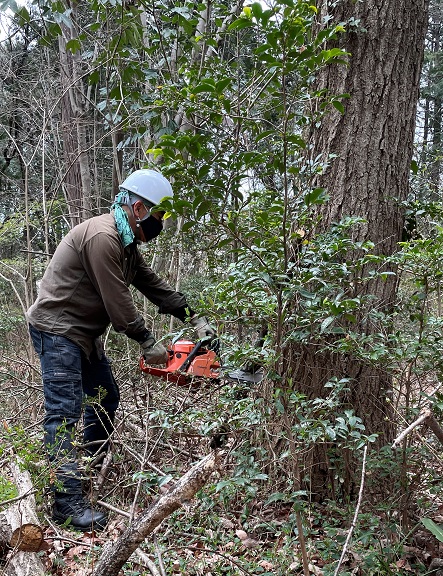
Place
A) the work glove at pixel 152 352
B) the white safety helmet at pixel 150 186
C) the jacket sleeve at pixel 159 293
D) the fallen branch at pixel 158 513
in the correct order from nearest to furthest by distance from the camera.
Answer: the fallen branch at pixel 158 513 < the white safety helmet at pixel 150 186 < the work glove at pixel 152 352 < the jacket sleeve at pixel 159 293

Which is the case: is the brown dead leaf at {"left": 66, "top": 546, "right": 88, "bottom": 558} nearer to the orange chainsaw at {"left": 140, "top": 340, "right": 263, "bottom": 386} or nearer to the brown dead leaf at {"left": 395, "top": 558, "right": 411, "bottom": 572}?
the orange chainsaw at {"left": 140, "top": 340, "right": 263, "bottom": 386}

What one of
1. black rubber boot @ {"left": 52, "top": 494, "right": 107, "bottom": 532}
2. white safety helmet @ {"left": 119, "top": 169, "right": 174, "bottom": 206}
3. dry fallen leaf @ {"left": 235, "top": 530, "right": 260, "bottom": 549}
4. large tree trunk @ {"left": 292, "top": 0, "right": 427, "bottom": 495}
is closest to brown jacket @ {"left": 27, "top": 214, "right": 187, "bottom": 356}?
white safety helmet @ {"left": 119, "top": 169, "right": 174, "bottom": 206}

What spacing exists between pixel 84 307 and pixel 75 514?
1300mm


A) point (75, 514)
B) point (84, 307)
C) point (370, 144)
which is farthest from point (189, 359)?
point (370, 144)

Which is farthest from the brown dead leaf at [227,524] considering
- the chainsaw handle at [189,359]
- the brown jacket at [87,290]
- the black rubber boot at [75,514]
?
the chainsaw handle at [189,359]

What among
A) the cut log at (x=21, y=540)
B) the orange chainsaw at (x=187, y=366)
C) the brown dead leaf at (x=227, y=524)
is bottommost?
the brown dead leaf at (x=227, y=524)

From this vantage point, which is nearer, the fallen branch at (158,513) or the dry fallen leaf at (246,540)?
the fallen branch at (158,513)

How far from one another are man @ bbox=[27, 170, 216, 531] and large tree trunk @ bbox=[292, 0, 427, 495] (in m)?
0.98

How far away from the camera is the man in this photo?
3.26m

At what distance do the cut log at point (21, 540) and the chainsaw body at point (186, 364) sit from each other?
5.46ft

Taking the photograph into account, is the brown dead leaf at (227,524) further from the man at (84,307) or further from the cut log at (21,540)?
the cut log at (21,540)

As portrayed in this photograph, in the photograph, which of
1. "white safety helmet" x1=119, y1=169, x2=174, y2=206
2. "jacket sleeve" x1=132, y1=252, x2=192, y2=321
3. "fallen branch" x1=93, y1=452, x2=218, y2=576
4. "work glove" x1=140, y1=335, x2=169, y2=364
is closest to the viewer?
"fallen branch" x1=93, y1=452, x2=218, y2=576

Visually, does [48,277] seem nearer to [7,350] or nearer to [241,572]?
[241,572]

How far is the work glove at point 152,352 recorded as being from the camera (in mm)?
3639
